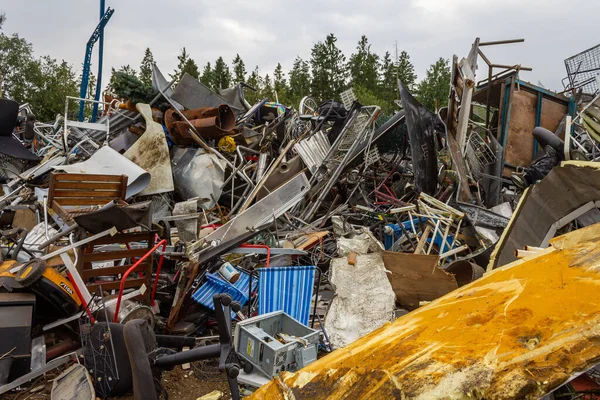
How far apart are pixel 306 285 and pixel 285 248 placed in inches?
44.4

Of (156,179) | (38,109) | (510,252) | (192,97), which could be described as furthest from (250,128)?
(38,109)

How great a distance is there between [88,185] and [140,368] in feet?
11.1

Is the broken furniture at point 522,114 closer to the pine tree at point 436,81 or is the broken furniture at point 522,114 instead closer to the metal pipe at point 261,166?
the metal pipe at point 261,166

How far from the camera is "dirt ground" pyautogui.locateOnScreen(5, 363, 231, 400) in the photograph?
137 inches

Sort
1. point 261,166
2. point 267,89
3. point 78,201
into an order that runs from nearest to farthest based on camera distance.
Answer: point 78,201 < point 261,166 < point 267,89

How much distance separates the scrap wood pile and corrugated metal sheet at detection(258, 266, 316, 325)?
22 millimetres

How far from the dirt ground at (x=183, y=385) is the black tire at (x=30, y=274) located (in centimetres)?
84

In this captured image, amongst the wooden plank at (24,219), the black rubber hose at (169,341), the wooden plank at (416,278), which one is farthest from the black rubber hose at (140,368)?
the wooden plank at (24,219)

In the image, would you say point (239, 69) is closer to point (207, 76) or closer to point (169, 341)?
point (207, 76)

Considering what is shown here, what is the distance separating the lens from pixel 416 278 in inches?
198

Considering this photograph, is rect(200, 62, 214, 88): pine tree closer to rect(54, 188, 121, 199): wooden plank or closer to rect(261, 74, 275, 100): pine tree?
rect(261, 74, 275, 100): pine tree

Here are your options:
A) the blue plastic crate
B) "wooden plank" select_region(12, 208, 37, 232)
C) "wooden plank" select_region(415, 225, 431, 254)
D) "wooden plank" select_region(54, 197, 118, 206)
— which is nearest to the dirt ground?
the blue plastic crate

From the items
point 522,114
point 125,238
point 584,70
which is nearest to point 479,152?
point 522,114

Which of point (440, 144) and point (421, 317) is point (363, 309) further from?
point (440, 144)
